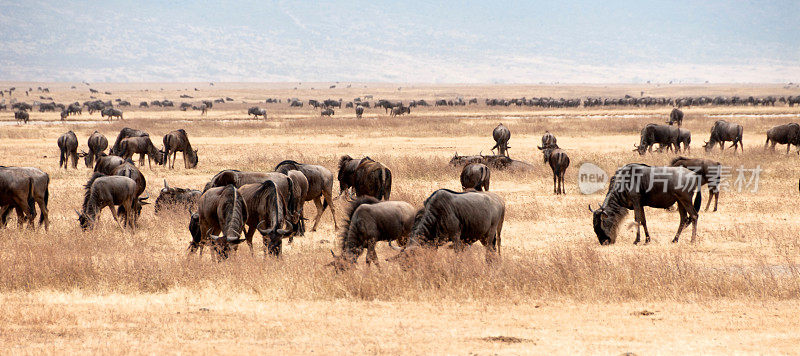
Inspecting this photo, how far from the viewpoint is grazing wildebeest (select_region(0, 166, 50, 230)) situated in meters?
14.7

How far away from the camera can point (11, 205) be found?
15.2m

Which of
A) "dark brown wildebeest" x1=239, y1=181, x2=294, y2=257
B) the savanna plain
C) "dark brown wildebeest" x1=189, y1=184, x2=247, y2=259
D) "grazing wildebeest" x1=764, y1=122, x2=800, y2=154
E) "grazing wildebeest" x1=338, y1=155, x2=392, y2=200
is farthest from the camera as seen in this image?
"grazing wildebeest" x1=764, y1=122, x2=800, y2=154

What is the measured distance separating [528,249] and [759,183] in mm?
11158

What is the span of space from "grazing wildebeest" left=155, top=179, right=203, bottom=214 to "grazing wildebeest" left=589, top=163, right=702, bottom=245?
27.5ft

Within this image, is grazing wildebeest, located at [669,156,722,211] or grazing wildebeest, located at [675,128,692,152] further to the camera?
grazing wildebeest, located at [675,128,692,152]

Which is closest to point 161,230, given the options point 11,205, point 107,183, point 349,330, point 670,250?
point 107,183

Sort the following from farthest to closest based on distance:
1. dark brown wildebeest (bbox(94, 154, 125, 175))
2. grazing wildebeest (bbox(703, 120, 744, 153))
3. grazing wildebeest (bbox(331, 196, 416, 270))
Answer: grazing wildebeest (bbox(703, 120, 744, 153)) → dark brown wildebeest (bbox(94, 154, 125, 175)) → grazing wildebeest (bbox(331, 196, 416, 270))

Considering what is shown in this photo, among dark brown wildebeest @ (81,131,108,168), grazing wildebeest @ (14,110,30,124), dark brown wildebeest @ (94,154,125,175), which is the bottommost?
grazing wildebeest @ (14,110,30,124)

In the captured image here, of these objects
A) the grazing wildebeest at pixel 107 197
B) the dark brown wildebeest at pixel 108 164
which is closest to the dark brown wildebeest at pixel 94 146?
the dark brown wildebeest at pixel 108 164

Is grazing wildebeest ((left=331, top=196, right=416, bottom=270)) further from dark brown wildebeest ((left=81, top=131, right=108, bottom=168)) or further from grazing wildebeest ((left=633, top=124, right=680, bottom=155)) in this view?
grazing wildebeest ((left=633, top=124, right=680, bottom=155))

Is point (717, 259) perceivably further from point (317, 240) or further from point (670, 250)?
point (317, 240)

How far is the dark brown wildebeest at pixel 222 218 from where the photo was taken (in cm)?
1132

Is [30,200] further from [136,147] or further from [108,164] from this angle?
[136,147]

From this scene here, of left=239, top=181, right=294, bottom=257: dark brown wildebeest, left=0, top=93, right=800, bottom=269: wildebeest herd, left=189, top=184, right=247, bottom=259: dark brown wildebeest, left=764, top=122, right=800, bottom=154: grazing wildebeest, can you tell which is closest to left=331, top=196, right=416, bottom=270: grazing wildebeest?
left=0, top=93, right=800, bottom=269: wildebeest herd
